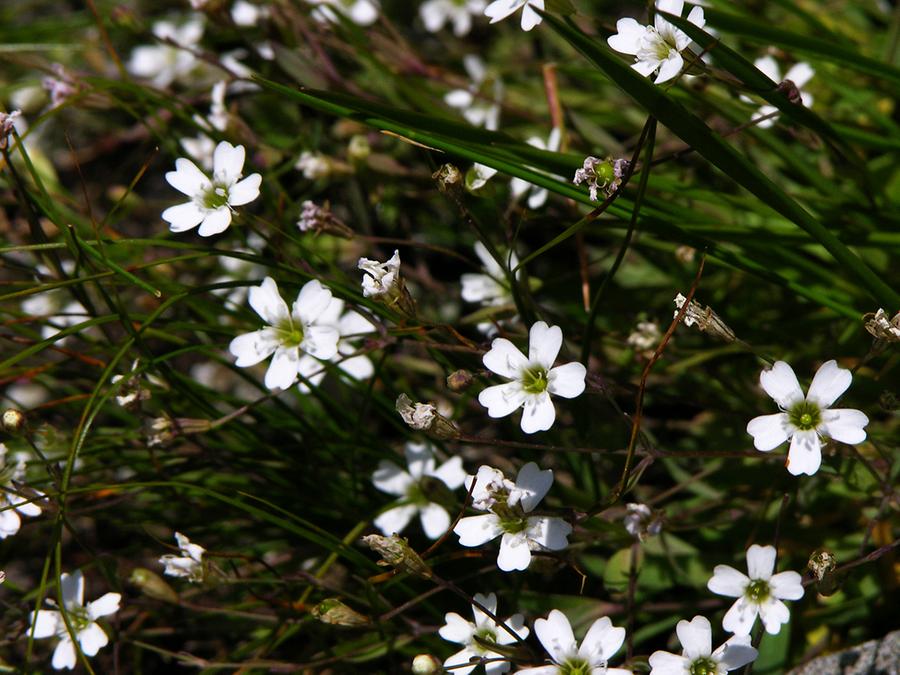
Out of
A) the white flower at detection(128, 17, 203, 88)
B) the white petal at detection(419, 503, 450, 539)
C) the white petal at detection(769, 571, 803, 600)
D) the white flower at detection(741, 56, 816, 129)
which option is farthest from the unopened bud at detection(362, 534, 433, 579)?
the white flower at detection(128, 17, 203, 88)

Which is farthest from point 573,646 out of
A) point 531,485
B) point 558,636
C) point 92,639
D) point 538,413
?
point 92,639

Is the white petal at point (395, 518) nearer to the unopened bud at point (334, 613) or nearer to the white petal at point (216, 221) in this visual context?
the unopened bud at point (334, 613)

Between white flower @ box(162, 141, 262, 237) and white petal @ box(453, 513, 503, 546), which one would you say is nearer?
white petal @ box(453, 513, 503, 546)

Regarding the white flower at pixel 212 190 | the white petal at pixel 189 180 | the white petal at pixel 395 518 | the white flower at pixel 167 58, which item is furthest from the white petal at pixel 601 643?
the white flower at pixel 167 58

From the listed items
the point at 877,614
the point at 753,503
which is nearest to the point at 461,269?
the point at 753,503

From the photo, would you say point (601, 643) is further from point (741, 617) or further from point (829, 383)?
point (829, 383)

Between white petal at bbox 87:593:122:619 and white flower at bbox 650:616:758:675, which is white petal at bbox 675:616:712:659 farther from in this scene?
white petal at bbox 87:593:122:619

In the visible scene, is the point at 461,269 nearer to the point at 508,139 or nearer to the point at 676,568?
the point at 508,139
